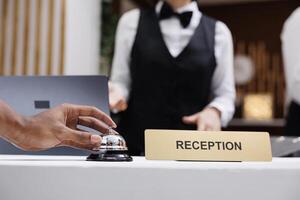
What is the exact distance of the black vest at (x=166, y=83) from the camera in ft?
5.71

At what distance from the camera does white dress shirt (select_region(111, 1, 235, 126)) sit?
70.0 inches

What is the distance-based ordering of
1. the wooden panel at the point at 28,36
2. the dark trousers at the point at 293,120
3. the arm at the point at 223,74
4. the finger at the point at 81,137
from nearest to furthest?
the finger at the point at 81,137 < the arm at the point at 223,74 < the dark trousers at the point at 293,120 < the wooden panel at the point at 28,36

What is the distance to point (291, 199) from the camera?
608 millimetres

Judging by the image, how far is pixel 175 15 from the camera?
1.86 metres

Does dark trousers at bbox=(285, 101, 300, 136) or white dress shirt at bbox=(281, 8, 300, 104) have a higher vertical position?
white dress shirt at bbox=(281, 8, 300, 104)

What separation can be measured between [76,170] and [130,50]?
123 centimetres

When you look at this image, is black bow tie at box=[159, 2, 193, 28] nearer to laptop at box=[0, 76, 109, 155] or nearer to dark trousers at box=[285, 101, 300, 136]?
dark trousers at box=[285, 101, 300, 136]

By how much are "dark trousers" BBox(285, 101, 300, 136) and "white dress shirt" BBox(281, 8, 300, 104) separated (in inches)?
1.6

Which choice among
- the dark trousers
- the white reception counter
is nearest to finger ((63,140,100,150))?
the white reception counter

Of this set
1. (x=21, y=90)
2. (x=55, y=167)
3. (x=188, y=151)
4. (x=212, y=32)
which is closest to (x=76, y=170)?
(x=55, y=167)

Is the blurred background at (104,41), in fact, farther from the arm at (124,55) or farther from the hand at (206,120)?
the hand at (206,120)

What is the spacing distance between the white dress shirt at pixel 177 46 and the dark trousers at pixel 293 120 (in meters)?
0.38

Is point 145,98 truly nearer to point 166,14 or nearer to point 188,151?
point 166,14

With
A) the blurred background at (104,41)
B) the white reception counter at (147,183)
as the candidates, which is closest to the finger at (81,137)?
the white reception counter at (147,183)
